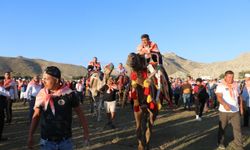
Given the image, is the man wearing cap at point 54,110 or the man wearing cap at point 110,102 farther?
the man wearing cap at point 110,102

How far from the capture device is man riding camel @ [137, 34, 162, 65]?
8.77m

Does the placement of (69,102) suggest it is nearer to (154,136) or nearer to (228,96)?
(228,96)

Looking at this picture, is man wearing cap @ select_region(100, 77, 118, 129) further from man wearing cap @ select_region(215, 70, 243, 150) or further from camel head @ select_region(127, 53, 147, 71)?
camel head @ select_region(127, 53, 147, 71)

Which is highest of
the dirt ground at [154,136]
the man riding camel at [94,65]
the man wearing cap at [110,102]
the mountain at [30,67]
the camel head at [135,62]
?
the mountain at [30,67]

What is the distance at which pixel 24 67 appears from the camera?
115375 millimetres

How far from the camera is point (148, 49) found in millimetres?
8805

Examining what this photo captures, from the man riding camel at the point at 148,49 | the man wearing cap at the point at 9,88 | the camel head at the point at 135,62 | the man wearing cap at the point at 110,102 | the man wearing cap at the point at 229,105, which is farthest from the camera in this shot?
the man wearing cap at the point at 9,88

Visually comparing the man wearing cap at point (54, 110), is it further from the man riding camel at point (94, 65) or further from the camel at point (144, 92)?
the man riding camel at point (94, 65)

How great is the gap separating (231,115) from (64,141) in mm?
5343

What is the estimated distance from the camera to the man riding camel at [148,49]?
28.8 feet

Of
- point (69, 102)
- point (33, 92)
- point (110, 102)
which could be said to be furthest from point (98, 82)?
point (69, 102)

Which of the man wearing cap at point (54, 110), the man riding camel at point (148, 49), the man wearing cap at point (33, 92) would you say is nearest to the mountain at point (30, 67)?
the man wearing cap at point (33, 92)

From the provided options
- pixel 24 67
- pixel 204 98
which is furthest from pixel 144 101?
pixel 24 67

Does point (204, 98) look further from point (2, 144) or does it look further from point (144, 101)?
point (2, 144)
